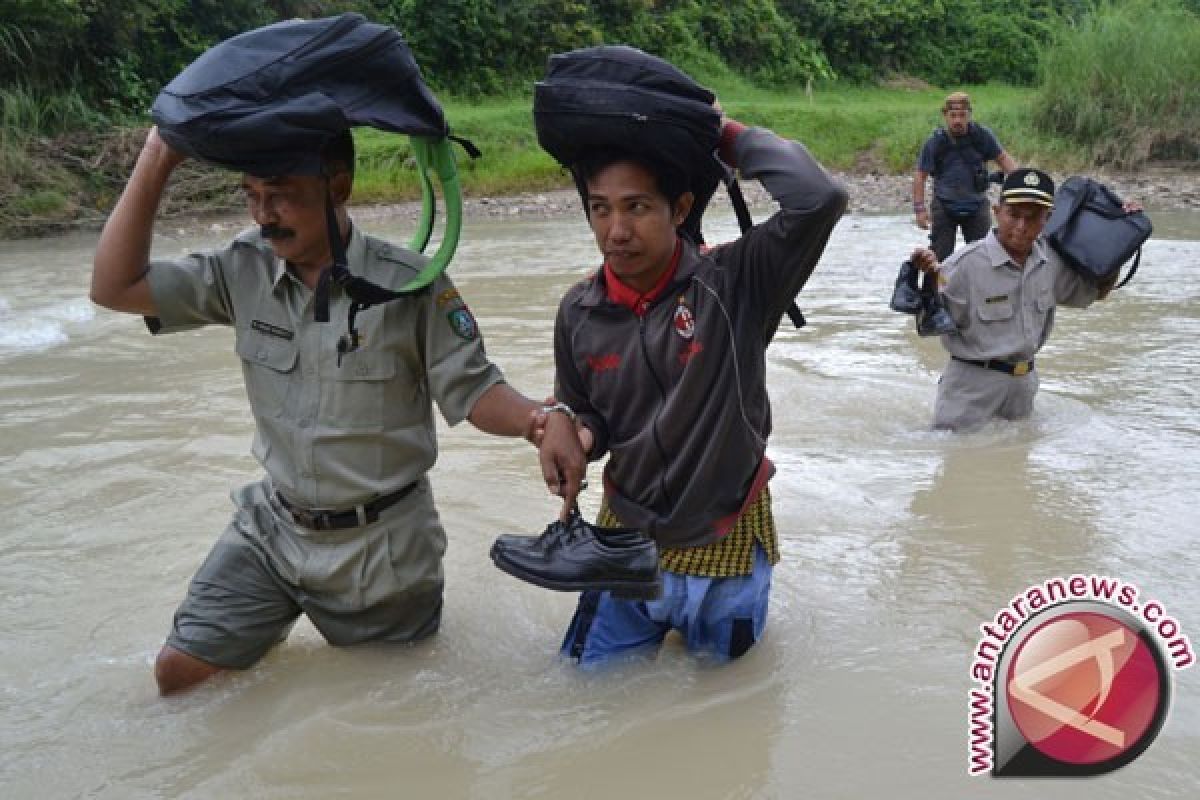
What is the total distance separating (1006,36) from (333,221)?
33390 millimetres

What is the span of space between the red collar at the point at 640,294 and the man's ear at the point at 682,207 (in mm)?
61

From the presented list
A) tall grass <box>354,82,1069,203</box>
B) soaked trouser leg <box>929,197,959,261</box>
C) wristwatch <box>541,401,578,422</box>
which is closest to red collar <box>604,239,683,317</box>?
wristwatch <box>541,401,578,422</box>

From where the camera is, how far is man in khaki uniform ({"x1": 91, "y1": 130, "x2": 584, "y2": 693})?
9.14 feet

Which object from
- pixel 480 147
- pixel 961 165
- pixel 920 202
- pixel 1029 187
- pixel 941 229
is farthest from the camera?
pixel 480 147

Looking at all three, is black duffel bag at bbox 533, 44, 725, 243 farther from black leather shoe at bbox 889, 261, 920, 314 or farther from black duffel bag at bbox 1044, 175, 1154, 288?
black duffel bag at bbox 1044, 175, 1154, 288

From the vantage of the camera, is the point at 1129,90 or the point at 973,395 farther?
the point at 1129,90

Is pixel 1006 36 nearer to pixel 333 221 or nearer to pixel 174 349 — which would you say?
pixel 174 349

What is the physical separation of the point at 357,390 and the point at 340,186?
498mm

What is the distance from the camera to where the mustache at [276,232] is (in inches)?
108

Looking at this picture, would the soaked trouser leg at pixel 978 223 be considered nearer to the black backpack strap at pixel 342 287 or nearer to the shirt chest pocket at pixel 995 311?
the shirt chest pocket at pixel 995 311

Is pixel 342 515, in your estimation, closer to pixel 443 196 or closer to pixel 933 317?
pixel 443 196

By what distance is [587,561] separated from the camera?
8.76 ft

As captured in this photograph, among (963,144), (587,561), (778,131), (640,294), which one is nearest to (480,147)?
(778,131)

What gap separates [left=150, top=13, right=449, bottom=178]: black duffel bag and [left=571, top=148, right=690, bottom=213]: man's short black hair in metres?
0.40
